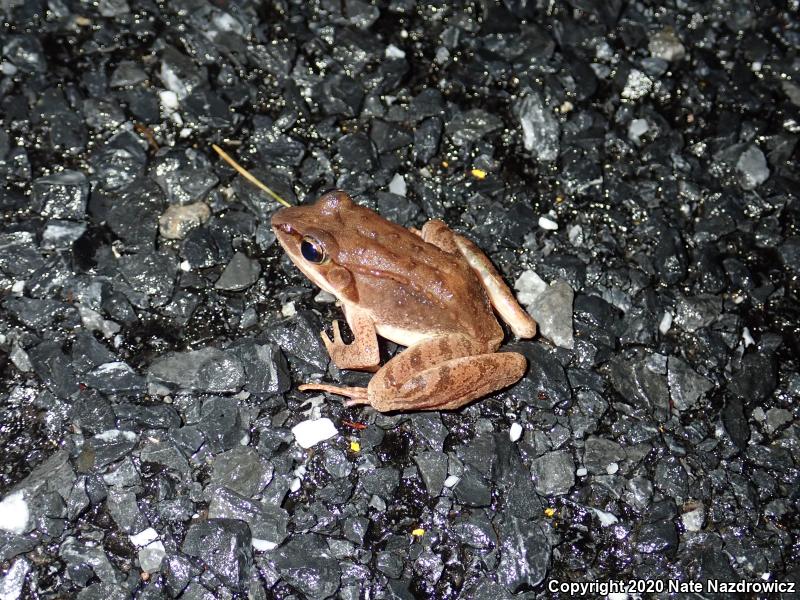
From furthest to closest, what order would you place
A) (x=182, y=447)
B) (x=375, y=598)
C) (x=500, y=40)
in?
(x=500, y=40)
(x=182, y=447)
(x=375, y=598)

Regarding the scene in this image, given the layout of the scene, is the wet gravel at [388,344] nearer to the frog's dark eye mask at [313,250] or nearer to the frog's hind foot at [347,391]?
the frog's hind foot at [347,391]

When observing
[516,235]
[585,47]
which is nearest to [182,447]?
[516,235]

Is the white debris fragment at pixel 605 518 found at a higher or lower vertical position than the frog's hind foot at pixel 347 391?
lower

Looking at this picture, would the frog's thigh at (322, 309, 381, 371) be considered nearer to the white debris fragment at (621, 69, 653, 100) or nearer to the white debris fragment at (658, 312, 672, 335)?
the white debris fragment at (658, 312, 672, 335)

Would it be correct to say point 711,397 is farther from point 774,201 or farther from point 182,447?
point 182,447

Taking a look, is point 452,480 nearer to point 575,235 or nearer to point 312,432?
point 312,432

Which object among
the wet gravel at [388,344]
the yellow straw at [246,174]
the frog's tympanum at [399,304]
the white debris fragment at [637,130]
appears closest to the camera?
the wet gravel at [388,344]

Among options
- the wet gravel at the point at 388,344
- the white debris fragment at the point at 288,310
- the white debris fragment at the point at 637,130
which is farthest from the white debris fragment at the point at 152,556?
the white debris fragment at the point at 637,130
